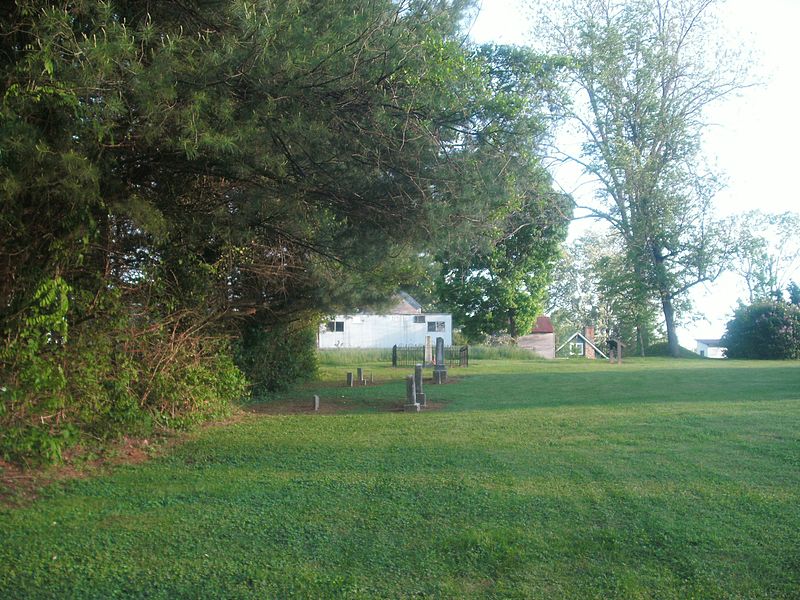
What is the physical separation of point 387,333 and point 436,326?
3.38 meters

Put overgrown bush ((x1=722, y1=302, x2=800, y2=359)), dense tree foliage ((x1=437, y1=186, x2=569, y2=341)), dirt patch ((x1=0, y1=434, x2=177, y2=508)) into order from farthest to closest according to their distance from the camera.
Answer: dense tree foliage ((x1=437, y1=186, x2=569, y2=341))
overgrown bush ((x1=722, y1=302, x2=800, y2=359))
dirt patch ((x1=0, y1=434, x2=177, y2=508))

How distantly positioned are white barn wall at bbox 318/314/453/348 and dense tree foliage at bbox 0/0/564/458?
121 feet

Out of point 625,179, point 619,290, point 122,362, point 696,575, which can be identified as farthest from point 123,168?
point 619,290

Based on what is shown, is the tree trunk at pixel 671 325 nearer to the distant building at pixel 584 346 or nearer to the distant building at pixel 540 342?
the distant building at pixel 584 346

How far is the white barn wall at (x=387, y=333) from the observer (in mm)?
48125

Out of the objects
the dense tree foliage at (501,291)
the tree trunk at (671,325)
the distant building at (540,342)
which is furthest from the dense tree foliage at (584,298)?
the tree trunk at (671,325)

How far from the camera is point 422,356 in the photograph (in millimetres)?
32625

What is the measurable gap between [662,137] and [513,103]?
81.7 feet

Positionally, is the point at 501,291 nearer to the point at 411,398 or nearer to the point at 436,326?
the point at 436,326

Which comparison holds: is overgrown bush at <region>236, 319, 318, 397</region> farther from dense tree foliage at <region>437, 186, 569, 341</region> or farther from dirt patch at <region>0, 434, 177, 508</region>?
dense tree foliage at <region>437, 186, 569, 341</region>

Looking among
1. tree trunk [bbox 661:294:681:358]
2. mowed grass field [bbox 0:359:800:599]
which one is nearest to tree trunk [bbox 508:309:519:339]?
tree trunk [bbox 661:294:681:358]

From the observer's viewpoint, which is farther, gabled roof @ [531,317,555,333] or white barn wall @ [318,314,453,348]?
gabled roof @ [531,317,555,333]

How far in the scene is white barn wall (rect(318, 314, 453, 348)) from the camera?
48125 mm

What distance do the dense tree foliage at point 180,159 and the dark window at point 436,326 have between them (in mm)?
37293
